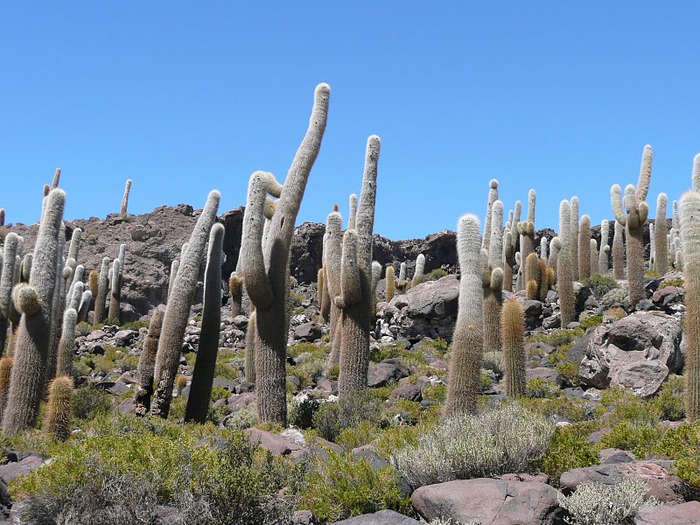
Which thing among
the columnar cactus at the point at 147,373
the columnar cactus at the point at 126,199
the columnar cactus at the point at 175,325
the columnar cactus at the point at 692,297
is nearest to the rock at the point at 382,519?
the columnar cactus at the point at 692,297

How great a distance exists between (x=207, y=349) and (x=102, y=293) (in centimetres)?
2136

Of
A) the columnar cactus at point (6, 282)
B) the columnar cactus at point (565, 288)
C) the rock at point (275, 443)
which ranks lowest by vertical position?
the rock at point (275, 443)

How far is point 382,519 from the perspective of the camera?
20.0 feet

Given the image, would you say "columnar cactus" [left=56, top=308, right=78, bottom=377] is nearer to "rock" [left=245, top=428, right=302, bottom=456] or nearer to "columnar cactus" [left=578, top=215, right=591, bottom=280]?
"rock" [left=245, top=428, right=302, bottom=456]

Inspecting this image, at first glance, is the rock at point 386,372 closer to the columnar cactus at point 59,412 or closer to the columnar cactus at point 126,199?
the columnar cactus at point 59,412

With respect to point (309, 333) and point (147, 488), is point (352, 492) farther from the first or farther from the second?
point (309, 333)

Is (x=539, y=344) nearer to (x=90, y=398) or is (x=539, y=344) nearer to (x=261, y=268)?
(x=261, y=268)

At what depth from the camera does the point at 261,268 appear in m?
11.4

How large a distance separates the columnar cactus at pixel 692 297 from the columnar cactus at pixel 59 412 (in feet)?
30.9

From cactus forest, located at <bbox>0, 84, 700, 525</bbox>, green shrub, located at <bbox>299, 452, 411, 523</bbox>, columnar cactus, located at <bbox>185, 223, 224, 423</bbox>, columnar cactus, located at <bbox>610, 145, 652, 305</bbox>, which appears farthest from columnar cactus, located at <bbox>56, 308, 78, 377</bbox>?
columnar cactus, located at <bbox>610, 145, 652, 305</bbox>

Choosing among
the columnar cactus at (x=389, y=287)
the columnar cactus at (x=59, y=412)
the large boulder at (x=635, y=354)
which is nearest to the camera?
the columnar cactus at (x=59, y=412)

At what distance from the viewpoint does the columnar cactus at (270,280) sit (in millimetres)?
11492

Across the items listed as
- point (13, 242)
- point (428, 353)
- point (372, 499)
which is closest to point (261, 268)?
point (372, 499)

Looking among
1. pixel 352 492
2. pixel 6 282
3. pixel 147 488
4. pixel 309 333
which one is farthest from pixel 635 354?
pixel 6 282
